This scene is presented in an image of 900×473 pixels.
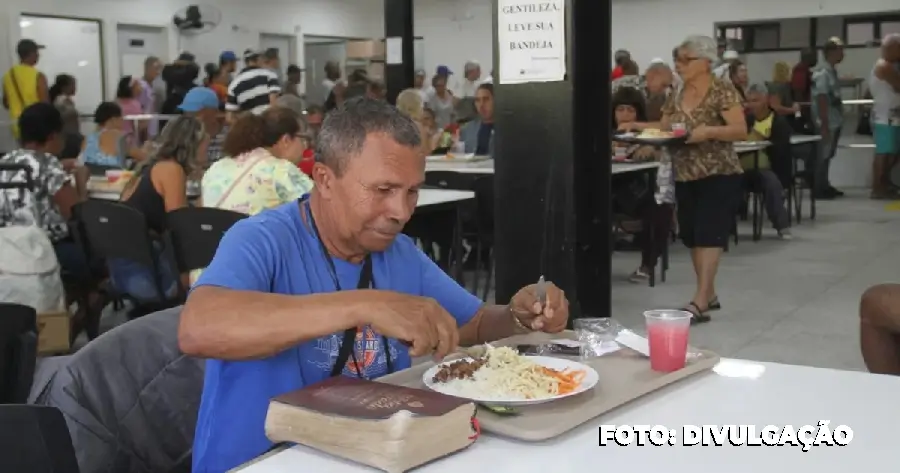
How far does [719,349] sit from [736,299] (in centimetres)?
133

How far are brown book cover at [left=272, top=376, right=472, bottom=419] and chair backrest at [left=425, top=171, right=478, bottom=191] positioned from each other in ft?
15.8

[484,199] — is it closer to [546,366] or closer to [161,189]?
[161,189]

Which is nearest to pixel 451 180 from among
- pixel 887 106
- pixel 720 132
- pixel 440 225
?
pixel 440 225

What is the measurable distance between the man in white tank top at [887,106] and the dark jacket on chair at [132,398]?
34.3 ft

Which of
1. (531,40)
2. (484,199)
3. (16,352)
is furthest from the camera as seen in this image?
(484,199)

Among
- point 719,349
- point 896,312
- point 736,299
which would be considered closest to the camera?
point 896,312

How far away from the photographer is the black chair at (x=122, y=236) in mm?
4359

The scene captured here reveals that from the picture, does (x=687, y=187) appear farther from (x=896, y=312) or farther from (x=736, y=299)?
(x=896, y=312)

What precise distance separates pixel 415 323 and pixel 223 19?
1352cm

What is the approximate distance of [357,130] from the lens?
1.73m

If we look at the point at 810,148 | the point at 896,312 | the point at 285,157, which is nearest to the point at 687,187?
the point at 285,157

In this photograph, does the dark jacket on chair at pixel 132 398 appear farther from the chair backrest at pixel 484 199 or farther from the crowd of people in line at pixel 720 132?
the chair backrest at pixel 484 199

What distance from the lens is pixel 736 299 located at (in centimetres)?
618

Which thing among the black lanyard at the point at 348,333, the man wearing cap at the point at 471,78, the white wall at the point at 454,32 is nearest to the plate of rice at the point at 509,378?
the black lanyard at the point at 348,333
